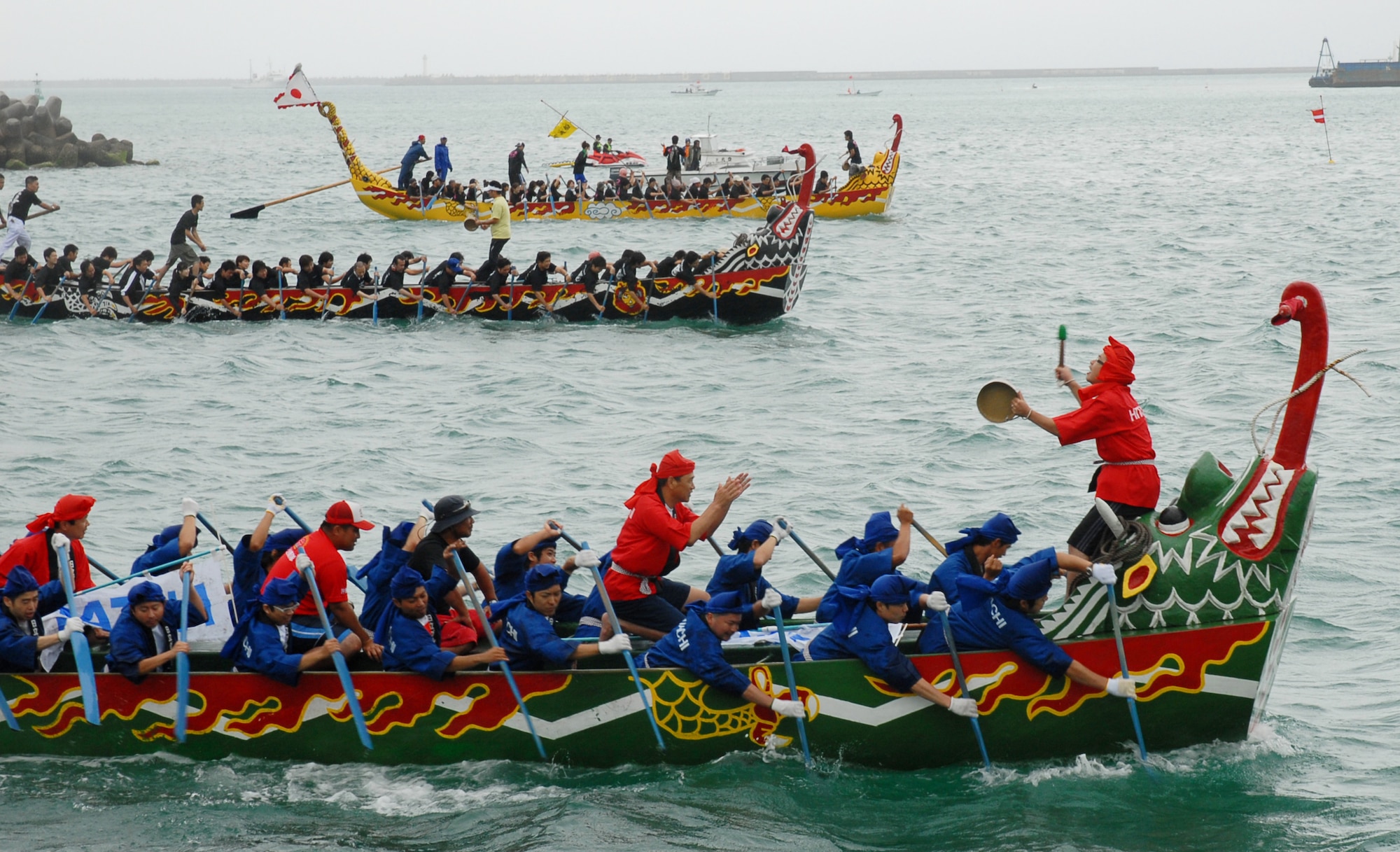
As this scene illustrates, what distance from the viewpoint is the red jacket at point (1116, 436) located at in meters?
8.92

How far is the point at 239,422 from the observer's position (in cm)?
1902

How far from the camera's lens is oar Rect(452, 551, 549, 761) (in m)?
8.85

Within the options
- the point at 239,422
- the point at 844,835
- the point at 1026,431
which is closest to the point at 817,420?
the point at 1026,431

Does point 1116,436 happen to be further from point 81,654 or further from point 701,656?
point 81,654

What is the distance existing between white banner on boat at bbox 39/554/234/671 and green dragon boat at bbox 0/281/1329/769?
0.64 feet

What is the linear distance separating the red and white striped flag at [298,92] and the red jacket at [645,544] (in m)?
25.8

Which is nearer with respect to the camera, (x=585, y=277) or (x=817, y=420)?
(x=817, y=420)

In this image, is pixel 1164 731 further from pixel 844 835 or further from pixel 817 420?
pixel 817 420

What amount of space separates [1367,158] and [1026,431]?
185 ft

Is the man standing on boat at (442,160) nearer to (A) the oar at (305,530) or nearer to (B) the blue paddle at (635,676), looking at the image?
(A) the oar at (305,530)

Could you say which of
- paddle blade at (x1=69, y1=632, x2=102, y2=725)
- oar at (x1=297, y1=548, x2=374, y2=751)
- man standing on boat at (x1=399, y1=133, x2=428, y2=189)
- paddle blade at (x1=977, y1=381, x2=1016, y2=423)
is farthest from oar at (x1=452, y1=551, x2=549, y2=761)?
man standing on boat at (x1=399, y1=133, x2=428, y2=189)

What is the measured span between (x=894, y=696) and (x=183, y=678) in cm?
464

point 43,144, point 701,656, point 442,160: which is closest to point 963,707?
point 701,656

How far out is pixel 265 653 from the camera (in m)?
8.84
